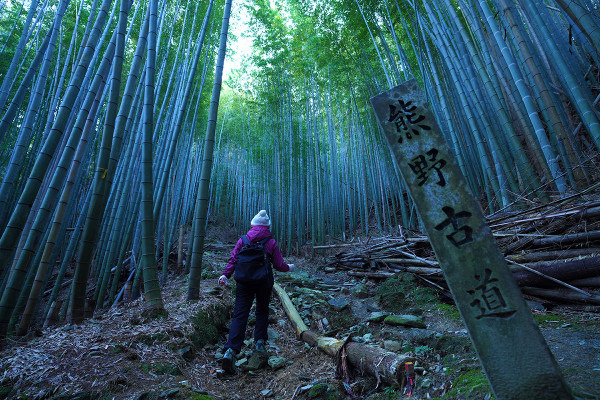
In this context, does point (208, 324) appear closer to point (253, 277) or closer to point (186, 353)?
point (186, 353)

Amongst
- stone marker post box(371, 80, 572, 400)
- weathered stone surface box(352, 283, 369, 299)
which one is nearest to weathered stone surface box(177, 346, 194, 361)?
stone marker post box(371, 80, 572, 400)

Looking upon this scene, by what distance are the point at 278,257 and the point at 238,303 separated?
540 millimetres

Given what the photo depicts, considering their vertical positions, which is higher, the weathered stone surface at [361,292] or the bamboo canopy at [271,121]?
the bamboo canopy at [271,121]

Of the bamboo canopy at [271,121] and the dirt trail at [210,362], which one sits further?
the bamboo canopy at [271,121]

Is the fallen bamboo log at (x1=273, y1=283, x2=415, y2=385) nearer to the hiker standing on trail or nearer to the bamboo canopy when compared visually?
the hiker standing on trail

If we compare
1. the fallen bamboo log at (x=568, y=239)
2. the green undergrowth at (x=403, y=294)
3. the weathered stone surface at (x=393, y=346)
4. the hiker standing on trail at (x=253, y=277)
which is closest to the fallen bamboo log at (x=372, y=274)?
the green undergrowth at (x=403, y=294)

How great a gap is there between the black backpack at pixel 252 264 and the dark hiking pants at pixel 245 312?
0.09m

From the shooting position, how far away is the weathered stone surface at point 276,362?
2.21m

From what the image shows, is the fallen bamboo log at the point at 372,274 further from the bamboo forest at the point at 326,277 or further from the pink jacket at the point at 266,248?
Answer: the pink jacket at the point at 266,248

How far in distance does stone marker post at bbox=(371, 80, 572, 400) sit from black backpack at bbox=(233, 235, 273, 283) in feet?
5.47

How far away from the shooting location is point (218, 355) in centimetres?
240

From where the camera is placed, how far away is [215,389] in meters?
1.82

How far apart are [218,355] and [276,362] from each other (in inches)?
21.2

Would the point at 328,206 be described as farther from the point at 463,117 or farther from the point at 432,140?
the point at 432,140
